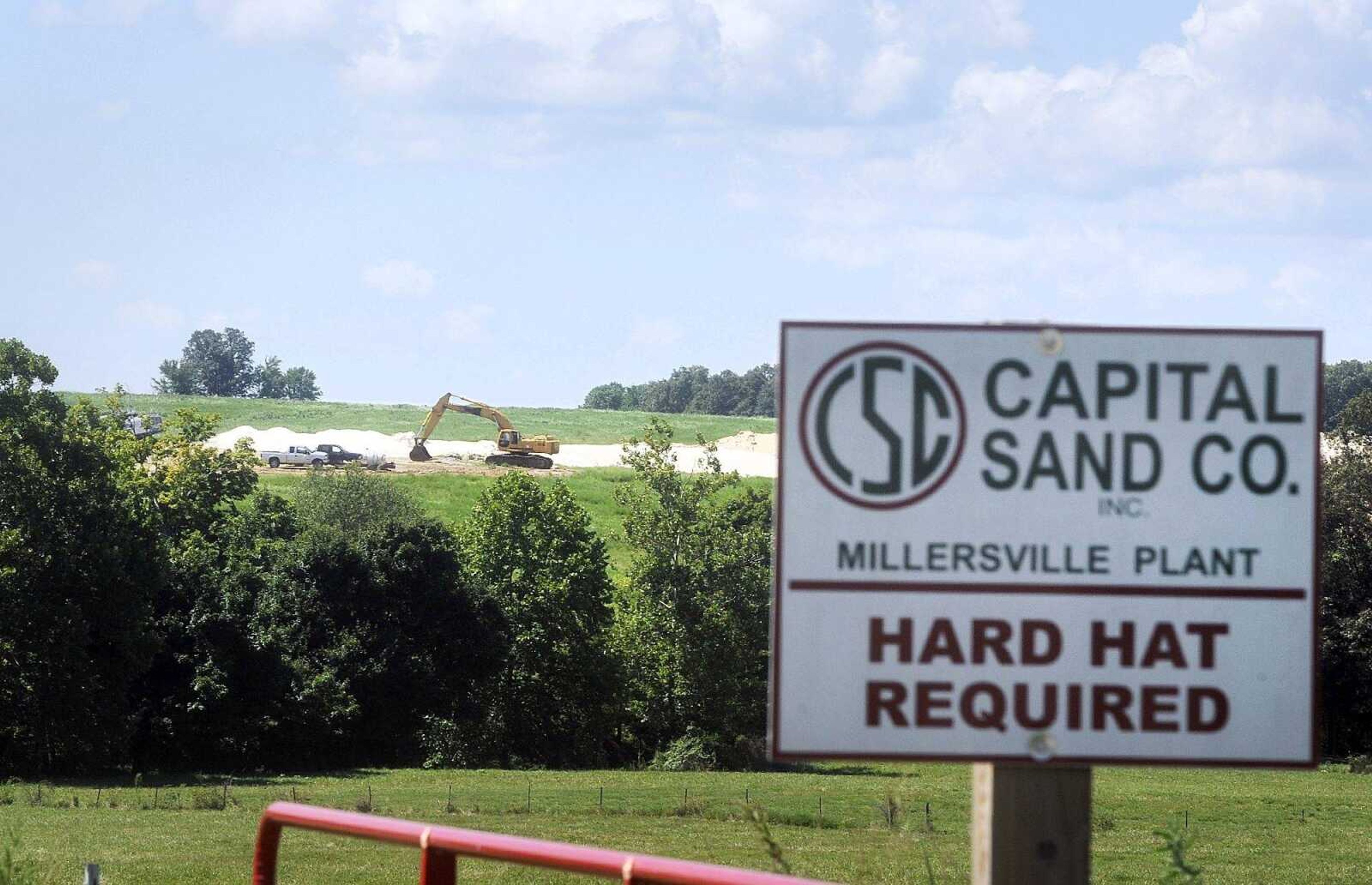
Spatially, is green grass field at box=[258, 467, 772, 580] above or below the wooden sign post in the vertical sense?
above

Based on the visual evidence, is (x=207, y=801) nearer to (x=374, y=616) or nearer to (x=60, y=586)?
(x=60, y=586)

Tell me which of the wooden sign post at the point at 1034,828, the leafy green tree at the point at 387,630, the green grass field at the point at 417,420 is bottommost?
the leafy green tree at the point at 387,630

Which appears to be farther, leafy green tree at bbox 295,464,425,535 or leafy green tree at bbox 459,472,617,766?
leafy green tree at bbox 295,464,425,535

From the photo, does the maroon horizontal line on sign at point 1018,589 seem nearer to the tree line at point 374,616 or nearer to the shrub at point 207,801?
the shrub at point 207,801

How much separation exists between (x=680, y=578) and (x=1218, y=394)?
2654 inches

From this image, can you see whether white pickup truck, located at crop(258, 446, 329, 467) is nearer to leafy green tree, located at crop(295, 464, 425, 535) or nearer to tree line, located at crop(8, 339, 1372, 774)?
leafy green tree, located at crop(295, 464, 425, 535)

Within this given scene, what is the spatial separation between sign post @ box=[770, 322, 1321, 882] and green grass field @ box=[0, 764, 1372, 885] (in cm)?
1637

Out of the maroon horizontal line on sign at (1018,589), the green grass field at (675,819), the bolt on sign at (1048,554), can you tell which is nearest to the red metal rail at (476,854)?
the bolt on sign at (1048,554)

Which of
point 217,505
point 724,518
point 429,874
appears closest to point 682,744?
point 724,518

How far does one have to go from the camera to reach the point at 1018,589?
332 cm

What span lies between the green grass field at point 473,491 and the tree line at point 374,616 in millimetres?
21504

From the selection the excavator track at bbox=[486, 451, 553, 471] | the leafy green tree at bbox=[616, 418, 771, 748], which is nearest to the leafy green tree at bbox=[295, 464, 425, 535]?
the leafy green tree at bbox=[616, 418, 771, 748]

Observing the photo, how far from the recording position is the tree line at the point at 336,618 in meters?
53.6

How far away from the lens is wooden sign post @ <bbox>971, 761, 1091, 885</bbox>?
3246 millimetres
